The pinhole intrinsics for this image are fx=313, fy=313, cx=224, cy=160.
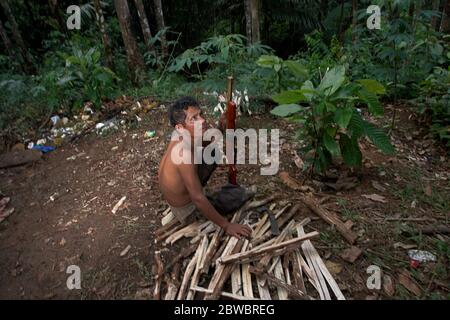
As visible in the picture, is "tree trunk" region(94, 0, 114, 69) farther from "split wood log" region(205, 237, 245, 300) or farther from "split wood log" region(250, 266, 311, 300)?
"split wood log" region(250, 266, 311, 300)

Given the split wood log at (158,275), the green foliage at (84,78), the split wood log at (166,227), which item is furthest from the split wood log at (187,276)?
the green foliage at (84,78)

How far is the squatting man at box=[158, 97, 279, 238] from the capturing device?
2379 mm

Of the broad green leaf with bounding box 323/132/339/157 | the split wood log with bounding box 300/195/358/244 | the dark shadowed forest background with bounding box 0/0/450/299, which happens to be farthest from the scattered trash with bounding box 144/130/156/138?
the broad green leaf with bounding box 323/132/339/157

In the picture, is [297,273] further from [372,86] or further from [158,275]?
[372,86]

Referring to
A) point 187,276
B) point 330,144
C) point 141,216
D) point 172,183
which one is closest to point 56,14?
point 141,216

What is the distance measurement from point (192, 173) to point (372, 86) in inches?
68.9

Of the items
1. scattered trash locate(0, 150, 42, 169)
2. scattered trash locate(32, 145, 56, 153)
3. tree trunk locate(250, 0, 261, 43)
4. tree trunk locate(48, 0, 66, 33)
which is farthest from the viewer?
tree trunk locate(48, 0, 66, 33)

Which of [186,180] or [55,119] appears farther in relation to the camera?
[55,119]

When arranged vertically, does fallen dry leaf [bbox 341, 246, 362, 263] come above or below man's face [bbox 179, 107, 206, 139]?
below

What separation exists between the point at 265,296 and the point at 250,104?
292 centimetres

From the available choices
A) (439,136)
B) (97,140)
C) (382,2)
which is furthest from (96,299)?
(439,136)

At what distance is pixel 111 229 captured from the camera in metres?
2.90

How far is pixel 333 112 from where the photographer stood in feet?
8.84

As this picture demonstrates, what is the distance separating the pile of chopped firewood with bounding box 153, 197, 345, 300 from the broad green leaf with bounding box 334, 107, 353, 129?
2.88 ft
